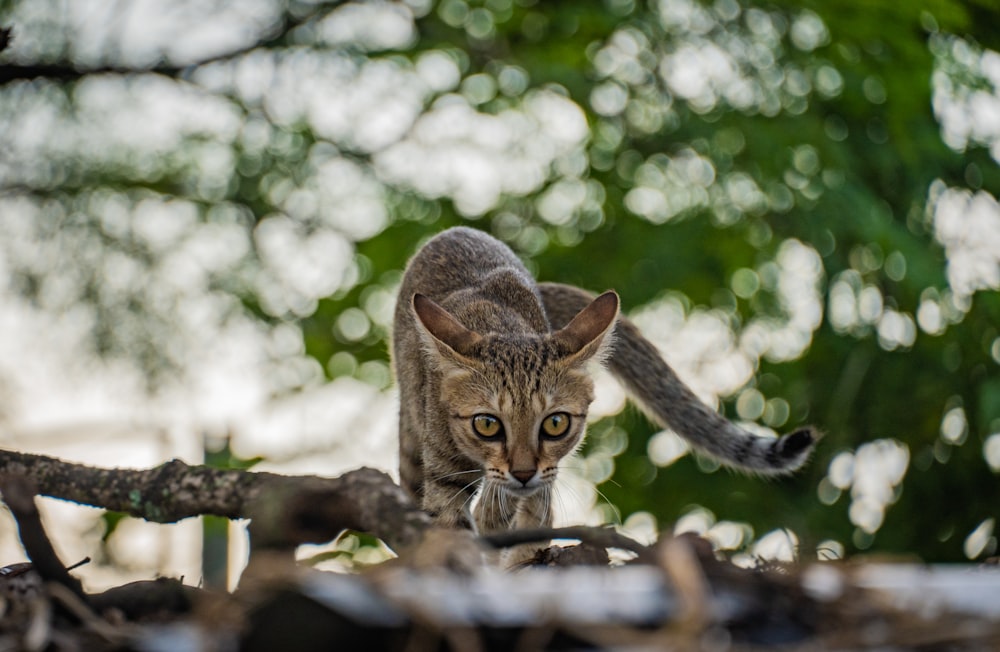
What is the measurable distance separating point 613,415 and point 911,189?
2222 millimetres

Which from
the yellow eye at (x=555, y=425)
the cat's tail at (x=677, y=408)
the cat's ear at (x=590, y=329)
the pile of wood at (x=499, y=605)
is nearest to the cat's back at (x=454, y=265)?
the cat's tail at (x=677, y=408)

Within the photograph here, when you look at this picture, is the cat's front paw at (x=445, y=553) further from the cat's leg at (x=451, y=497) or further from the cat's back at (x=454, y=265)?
the cat's back at (x=454, y=265)

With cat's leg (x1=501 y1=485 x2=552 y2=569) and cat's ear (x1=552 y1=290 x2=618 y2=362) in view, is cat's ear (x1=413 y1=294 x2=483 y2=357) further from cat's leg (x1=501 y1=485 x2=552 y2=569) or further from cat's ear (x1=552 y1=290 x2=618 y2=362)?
cat's leg (x1=501 y1=485 x2=552 y2=569)

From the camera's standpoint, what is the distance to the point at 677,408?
149 inches

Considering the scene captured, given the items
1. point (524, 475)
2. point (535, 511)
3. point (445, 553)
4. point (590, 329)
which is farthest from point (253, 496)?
point (535, 511)

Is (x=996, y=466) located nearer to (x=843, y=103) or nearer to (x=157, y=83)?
(x=843, y=103)

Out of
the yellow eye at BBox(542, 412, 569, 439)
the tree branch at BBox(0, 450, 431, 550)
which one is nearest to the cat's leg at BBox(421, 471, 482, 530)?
the yellow eye at BBox(542, 412, 569, 439)

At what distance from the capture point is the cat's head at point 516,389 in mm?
3170

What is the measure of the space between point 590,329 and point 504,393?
392 millimetres

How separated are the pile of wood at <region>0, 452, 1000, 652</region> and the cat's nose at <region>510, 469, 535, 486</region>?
66.4 inches

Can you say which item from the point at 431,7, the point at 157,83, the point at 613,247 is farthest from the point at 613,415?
the point at 157,83

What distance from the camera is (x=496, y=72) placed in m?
5.97

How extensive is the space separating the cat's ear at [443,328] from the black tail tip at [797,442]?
1103 mm

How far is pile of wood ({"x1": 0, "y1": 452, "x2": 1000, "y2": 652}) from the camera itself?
996 millimetres
